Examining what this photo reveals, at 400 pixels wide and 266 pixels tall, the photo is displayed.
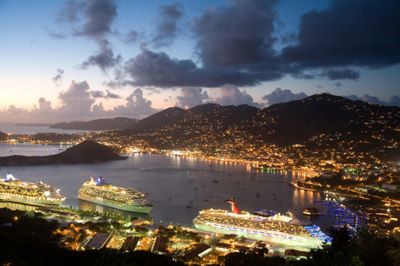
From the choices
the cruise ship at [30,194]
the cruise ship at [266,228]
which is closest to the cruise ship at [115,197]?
the cruise ship at [30,194]

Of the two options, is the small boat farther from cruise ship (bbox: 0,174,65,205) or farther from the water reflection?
cruise ship (bbox: 0,174,65,205)

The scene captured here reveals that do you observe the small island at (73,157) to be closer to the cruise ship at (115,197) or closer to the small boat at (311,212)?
the cruise ship at (115,197)

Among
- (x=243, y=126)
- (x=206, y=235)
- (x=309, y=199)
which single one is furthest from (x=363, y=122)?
(x=206, y=235)

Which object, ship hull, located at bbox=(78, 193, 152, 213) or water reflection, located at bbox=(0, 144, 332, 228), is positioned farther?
water reflection, located at bbox=(0, 144, 332, 228)

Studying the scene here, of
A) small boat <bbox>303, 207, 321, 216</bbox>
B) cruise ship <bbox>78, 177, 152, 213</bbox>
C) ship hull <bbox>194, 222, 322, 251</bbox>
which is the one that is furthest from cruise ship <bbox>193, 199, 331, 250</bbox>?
cruise ship <bbox>78, 177, 152, 213</bbox>

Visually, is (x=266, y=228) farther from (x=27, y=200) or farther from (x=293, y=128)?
(x=293, y=128)

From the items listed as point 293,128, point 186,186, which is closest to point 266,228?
→ point 186,186
